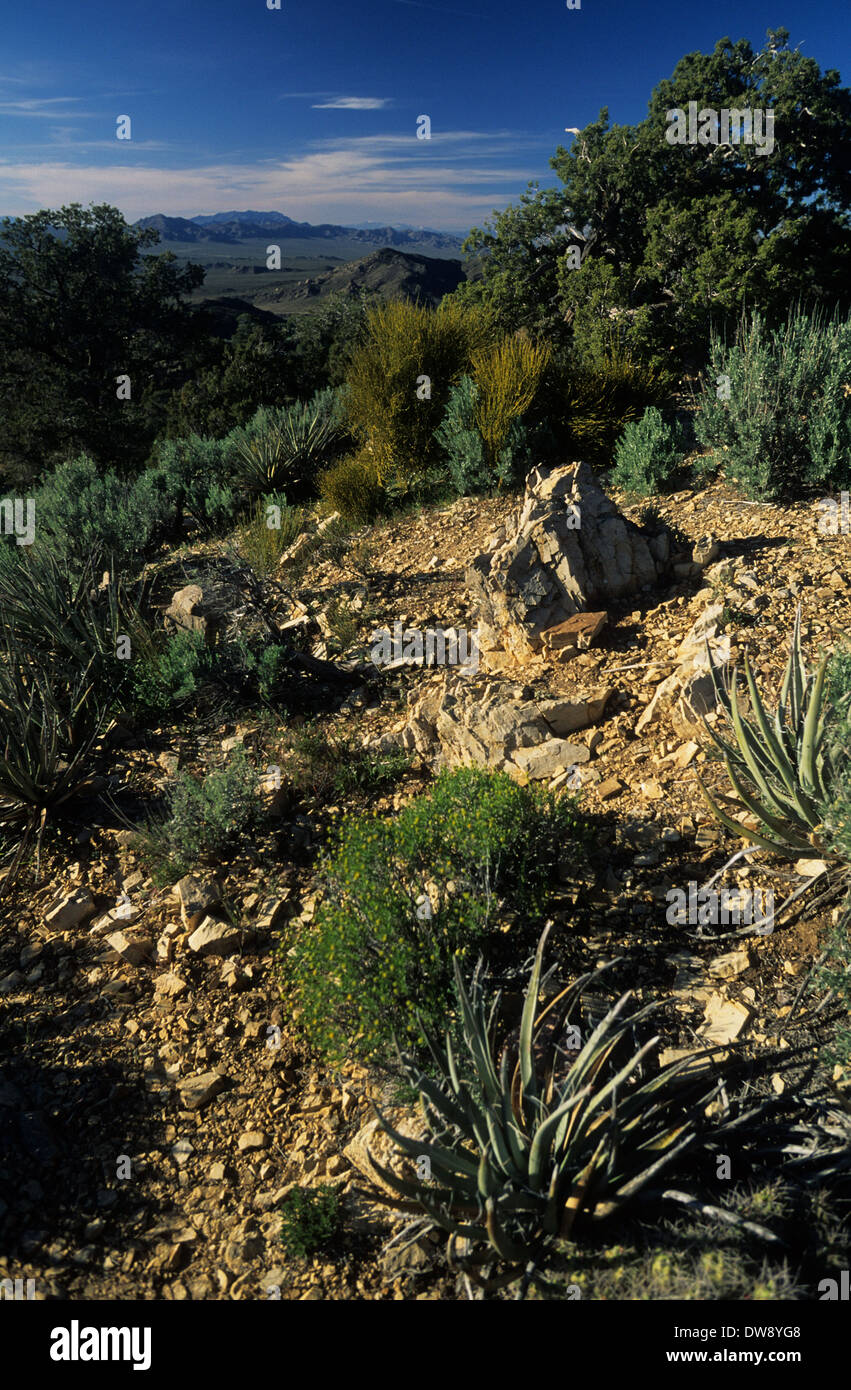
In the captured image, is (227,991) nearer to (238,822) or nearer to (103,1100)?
(103,1100)

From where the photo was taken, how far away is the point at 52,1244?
223cm

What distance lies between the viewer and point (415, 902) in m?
2.82

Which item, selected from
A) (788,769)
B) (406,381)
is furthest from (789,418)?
(406,381)

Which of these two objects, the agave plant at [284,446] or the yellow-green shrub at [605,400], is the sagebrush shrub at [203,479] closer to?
the agave plant at [284,446]

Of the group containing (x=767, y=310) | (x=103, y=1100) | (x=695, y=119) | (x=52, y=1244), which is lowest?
(x=52, y=1244)

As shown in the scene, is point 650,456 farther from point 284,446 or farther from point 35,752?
point 35,752

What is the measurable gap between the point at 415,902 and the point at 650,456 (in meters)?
4.69

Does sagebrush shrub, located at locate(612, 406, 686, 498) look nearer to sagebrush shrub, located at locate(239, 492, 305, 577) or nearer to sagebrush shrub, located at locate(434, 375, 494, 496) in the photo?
sagebrush shrub, located at locate(434, 375, 494, 496)

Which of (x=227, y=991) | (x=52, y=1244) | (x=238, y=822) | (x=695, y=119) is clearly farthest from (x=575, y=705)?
(x=695, y=119)

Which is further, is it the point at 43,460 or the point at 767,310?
the point at 43,460

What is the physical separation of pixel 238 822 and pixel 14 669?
6.48 ft

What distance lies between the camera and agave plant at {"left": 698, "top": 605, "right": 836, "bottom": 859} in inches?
104

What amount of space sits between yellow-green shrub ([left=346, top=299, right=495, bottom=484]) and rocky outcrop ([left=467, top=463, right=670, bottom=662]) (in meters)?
3.41

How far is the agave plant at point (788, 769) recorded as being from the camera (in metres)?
2.64
